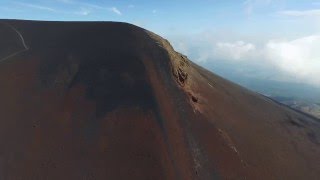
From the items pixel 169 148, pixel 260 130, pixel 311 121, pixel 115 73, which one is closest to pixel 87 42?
pixel 115 73

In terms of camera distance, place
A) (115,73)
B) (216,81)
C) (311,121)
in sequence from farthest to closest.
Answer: (311,121), (216,81), (115,73)

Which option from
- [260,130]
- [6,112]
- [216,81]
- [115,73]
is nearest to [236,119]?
[260,130]

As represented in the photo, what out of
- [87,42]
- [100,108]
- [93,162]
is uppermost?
[87,42]

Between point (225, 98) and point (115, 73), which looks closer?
point (115, 73)

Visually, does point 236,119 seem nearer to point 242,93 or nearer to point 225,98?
point 225,98

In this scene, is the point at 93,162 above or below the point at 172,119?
below

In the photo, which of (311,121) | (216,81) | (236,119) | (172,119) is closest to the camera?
(172,119)

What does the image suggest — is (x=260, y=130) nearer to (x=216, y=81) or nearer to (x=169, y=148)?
(x=216, y=81)
